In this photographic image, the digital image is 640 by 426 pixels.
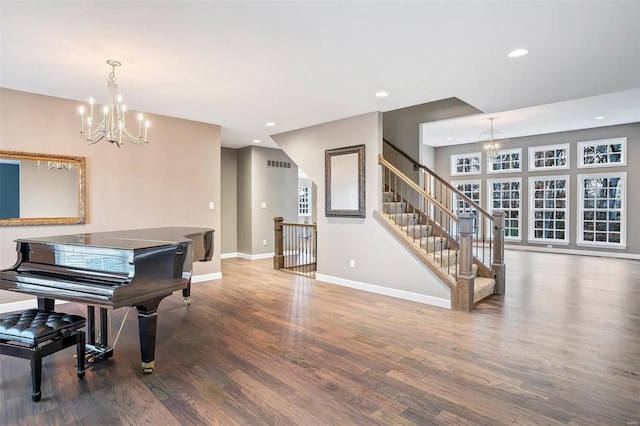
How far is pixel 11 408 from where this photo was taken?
2131 millimetres

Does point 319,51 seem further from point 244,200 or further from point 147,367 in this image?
point 244,200

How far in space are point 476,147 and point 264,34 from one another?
926cm

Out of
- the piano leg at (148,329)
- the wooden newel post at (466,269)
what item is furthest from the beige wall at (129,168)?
the wooden newel post at (466,269)

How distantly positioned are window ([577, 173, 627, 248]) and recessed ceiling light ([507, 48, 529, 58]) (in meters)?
7.25

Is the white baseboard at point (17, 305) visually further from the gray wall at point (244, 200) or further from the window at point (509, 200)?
the window at point (509, 200)

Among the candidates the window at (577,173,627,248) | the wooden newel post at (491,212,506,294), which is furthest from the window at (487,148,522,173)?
the wooden newel post at (491,212,506,294)

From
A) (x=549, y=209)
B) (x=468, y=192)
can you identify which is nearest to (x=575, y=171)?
(x=549, y=209)

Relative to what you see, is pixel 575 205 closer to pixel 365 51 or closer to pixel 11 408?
pixel 365 51

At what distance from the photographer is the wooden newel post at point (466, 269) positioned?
4.14 metres

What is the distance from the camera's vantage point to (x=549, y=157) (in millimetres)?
9102

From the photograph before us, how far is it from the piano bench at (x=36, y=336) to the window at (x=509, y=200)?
1003 cm

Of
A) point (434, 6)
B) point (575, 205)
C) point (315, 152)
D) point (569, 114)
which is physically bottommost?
point (575, 205)

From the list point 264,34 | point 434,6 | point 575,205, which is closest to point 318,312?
point 264,34

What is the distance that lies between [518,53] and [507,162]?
306 inches
